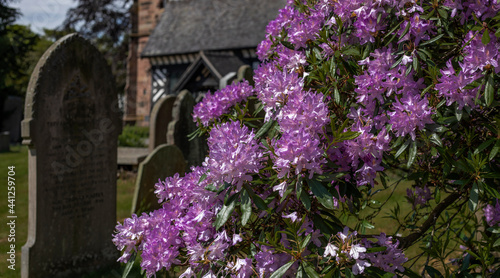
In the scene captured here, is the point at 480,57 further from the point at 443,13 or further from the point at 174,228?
the point at 174,228

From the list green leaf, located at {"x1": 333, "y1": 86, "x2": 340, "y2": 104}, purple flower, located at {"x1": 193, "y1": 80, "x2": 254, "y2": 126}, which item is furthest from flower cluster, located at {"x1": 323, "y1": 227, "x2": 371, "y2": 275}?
purple flower, located at {"x1": 193, "y1": 80, "x2": 254, "y2": 126}

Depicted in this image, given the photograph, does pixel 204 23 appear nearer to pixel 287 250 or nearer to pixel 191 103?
pixel 191 103

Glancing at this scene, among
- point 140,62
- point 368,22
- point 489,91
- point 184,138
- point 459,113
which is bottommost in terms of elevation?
point 184,138

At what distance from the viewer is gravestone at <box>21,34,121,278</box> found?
5285mm

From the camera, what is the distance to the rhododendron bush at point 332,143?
76.8 inches

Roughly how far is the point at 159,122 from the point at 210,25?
53.5 ft

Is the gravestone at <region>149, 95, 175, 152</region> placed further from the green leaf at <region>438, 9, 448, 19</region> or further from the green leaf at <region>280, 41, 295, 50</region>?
the green leaf at <region>438, 9, 448, 19</region>

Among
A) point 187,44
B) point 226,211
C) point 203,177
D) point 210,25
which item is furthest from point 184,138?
point 210,25

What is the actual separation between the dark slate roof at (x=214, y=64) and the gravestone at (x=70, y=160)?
12736 mm

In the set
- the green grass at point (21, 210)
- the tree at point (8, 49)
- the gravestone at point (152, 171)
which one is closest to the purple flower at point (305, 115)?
the green grass at point (21, 210)

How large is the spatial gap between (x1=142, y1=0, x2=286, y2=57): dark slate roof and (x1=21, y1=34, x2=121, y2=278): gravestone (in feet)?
53.3

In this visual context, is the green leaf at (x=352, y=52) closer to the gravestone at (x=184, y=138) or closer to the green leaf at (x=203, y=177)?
the green leaf at (x=203, y=177)

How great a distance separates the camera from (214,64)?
19.5 metres

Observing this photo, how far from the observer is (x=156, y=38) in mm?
26094
